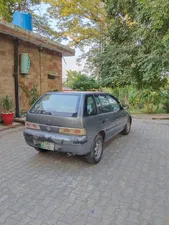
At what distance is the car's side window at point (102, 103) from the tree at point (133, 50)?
10.9ft

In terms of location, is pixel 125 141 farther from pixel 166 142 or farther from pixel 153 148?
pixel 166 142

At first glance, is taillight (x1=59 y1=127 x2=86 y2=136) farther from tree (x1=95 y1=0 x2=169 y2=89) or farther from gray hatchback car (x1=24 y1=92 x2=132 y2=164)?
tree (x1=95 y1=0 x2=169 y2=89)

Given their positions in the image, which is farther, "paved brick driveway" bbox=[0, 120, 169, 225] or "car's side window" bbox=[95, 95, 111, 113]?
"car's side window" bbox=[95, 95, 111, 113]

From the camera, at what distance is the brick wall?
6320mm

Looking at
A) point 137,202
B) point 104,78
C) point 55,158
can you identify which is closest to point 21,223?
point 137,202

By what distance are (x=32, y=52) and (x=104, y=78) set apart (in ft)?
13.0

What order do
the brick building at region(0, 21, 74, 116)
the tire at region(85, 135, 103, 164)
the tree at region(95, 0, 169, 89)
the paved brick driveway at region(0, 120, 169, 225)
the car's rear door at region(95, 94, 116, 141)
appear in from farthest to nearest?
1. the tree at region(95, 0, 169, 89)
2. the brick building at region(0, 21, 74, 116)
3. the car's rear door at region(95, 94, 116, 141)
4. the tire at region(85, 135, 103, 164)
5. the paved brick driveway at region(0, 120, 169, 225)

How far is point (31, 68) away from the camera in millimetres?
7605

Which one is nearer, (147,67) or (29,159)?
(29,159)

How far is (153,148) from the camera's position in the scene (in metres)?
4.59

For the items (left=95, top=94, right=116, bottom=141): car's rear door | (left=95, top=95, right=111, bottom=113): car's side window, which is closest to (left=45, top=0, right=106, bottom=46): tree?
(left=95, top=95, right=111, bottom=113): car's side window

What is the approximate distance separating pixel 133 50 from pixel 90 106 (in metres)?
6.04

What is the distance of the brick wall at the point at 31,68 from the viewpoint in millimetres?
6320

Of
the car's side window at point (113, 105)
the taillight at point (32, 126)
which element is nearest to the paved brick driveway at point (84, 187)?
the taillight at point (32, 126)
